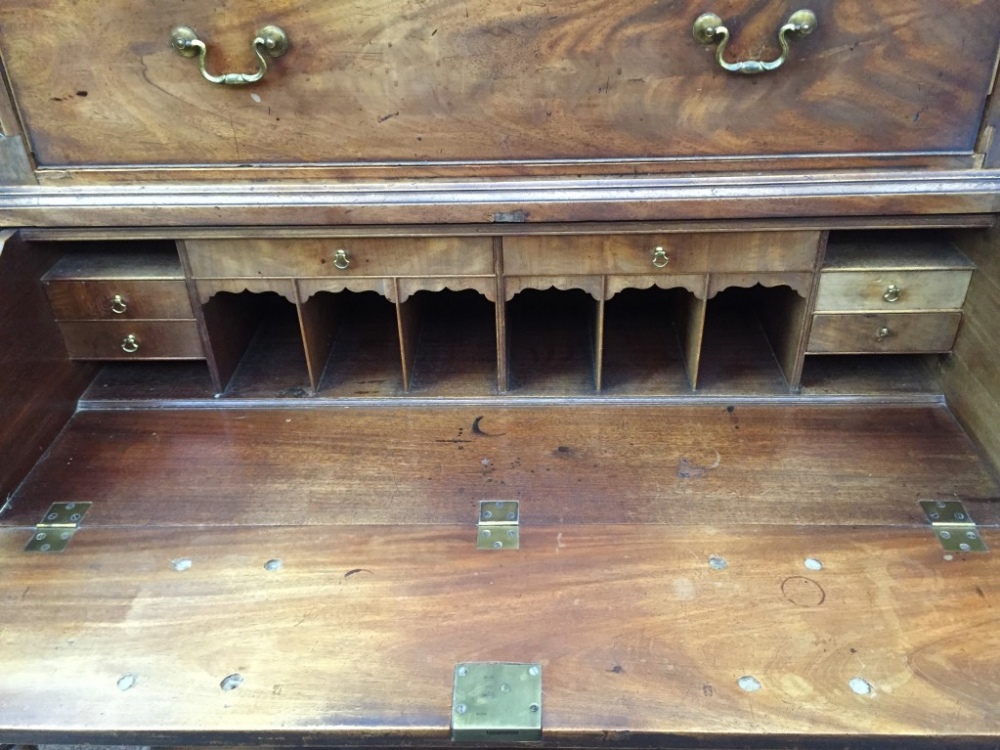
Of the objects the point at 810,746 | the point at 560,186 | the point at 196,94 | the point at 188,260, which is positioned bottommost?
the point at 810,746

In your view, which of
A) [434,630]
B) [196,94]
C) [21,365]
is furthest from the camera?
[21,365]

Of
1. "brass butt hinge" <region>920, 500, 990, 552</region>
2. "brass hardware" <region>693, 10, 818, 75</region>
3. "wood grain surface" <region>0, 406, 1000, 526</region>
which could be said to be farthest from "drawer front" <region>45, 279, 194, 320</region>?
"brass butt hinge" <region>920, 500, 990, 552</region>

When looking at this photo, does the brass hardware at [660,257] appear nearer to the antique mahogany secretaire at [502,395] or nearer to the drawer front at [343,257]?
the antique mahogany secretaire at [502,395]

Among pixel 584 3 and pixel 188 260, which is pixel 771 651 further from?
pixel 188 260

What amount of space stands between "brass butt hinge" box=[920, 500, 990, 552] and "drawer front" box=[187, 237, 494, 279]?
2.12ft

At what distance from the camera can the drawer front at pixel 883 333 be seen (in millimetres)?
1186

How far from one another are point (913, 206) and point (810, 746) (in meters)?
0.67

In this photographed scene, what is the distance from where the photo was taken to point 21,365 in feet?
3.79

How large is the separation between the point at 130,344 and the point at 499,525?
24.9 inches

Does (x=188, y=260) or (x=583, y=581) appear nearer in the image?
(x=583, y=581)

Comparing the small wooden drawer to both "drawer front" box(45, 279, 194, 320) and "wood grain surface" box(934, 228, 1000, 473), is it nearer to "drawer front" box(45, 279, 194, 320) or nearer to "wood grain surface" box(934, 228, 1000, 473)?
"wood grain surface" box(934, 228, 1000, 473)

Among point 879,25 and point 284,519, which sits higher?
point 879,25

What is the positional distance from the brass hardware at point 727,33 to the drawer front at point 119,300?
0.77 meters

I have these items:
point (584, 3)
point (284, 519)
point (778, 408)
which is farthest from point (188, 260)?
point (778, 408)
